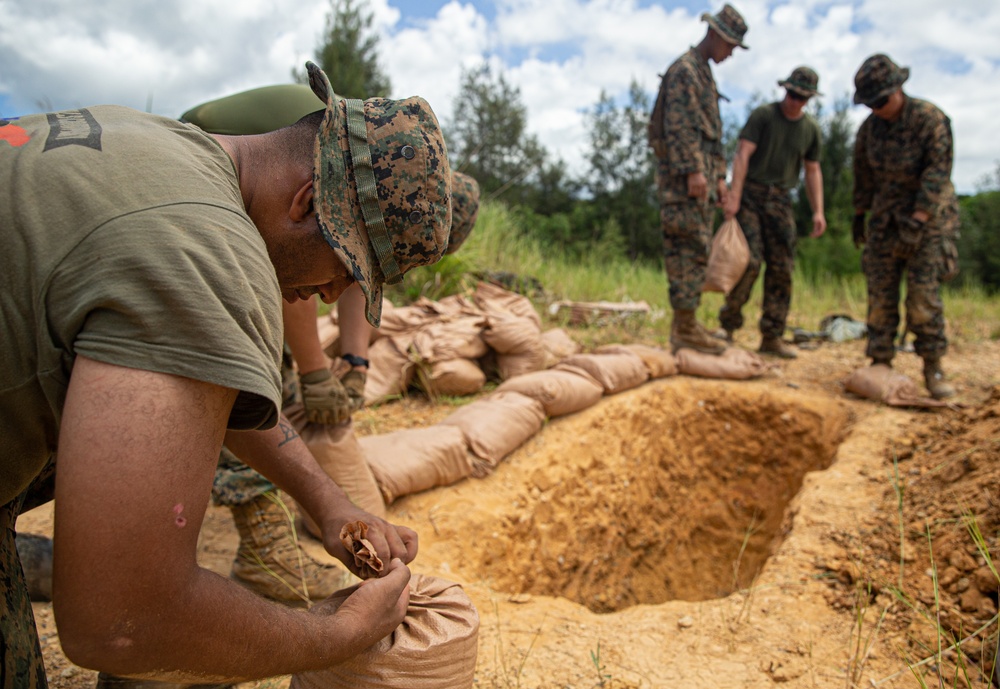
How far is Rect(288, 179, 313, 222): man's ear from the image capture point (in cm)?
96

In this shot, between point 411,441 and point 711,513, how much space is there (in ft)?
7.10

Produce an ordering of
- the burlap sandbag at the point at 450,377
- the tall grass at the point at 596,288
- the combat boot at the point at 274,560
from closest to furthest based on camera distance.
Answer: the combat boot at the point at 274,560
the burlap sandbag at the point at 450,377
the tall grass at the point at 596,288

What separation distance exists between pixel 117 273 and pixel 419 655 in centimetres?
85

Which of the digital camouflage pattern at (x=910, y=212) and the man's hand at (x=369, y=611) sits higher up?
the digital camouflage pattern at (x=910, y=212)

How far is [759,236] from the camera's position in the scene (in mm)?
4664

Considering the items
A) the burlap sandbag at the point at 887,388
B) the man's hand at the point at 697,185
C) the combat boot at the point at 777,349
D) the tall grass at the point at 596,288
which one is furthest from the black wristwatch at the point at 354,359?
the combat boot at the point at 777,349

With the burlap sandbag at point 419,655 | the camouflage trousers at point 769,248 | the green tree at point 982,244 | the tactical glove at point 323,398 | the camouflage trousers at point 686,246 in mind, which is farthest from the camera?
the green tree at point 982,244

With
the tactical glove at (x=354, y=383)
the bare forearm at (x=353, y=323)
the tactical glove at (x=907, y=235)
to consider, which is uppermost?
the tactical glove at (x=907, y=235)

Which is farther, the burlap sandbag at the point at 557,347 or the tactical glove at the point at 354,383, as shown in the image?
the burlap sandbag at the point at 557,347

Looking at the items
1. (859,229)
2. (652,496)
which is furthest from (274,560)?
(859,229)

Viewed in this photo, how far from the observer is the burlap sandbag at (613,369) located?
376cm

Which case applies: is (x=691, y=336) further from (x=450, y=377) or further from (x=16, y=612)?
(x=16, y=612)

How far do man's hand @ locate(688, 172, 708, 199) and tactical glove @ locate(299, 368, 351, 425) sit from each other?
2701 mm

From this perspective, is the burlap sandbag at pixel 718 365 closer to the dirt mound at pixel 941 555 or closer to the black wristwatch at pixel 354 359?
the dirt mound at pixel 941 555
